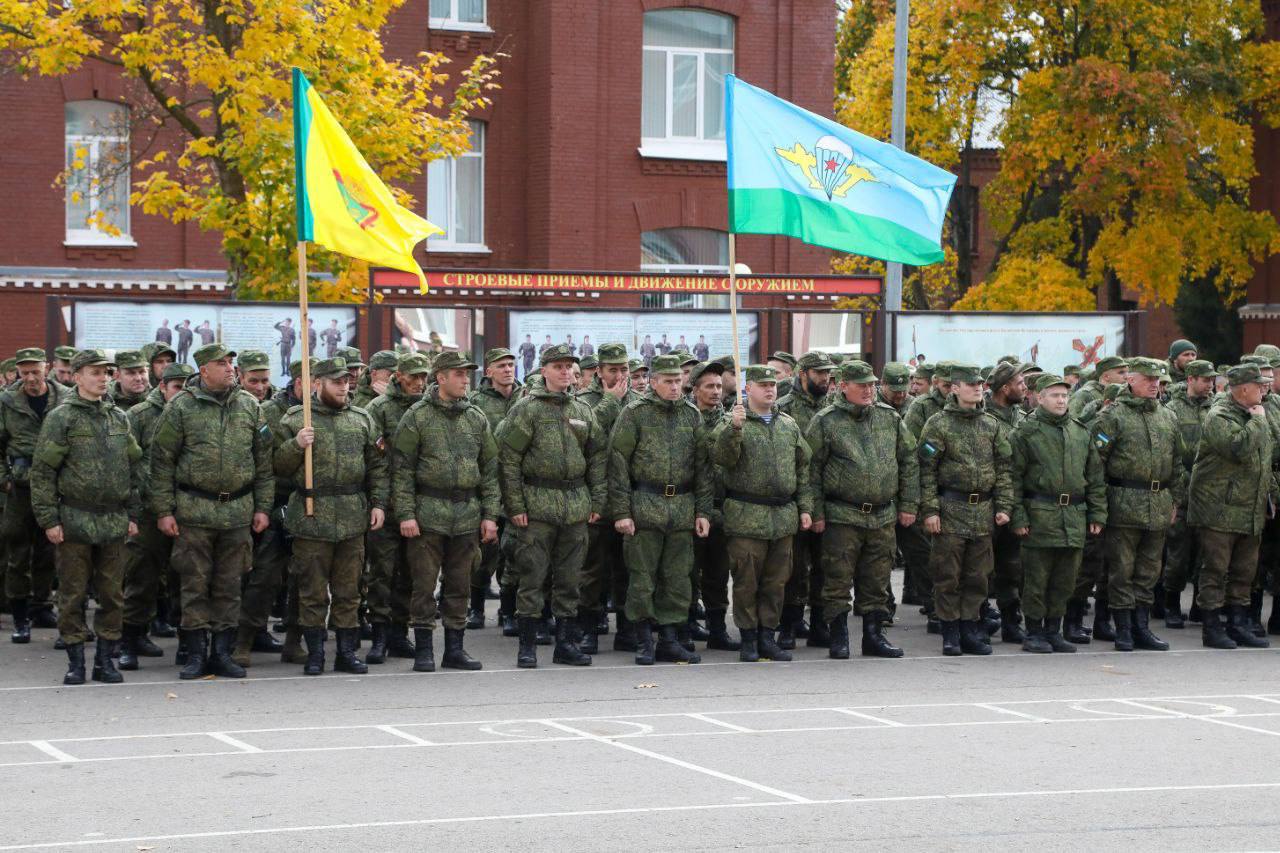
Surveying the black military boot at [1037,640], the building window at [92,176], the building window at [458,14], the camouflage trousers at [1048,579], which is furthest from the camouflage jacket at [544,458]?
the building window at [458,14]

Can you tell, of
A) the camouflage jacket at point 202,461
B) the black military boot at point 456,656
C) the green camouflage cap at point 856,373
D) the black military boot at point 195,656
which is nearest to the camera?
the camouflage jacket at point 202,461

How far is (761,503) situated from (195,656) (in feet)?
12.9

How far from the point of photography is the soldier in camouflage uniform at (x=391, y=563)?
44.7 feet

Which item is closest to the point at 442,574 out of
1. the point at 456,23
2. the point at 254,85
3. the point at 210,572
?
the point at 210,572

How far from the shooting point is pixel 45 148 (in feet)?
95.8

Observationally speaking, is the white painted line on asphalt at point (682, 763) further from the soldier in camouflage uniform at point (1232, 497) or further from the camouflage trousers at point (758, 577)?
the soldier in camouflage uniform at point (1232, 497)

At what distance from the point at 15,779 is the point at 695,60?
23859 mm

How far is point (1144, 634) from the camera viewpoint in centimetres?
1471

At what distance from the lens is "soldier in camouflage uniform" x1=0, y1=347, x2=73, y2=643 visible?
14.5 m

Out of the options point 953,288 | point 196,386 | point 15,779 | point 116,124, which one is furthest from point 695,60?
point 15,779

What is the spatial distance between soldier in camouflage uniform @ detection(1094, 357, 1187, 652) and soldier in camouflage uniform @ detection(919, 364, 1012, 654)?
3.06 ft

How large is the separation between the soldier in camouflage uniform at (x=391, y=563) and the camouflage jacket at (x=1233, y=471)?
5.83m

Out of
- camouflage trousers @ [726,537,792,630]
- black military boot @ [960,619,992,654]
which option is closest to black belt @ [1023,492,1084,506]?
black military boot @ [960,619,992,654]

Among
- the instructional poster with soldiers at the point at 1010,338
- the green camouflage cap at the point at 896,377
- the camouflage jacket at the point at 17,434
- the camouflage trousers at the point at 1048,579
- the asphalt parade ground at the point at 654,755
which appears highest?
the instructional poster with soldiers at the point at 1010,338
